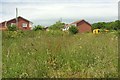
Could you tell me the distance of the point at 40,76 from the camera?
3689mm

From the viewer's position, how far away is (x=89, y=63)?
4.30 metres

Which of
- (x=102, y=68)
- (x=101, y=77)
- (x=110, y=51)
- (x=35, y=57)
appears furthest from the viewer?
(x=110, y=51)

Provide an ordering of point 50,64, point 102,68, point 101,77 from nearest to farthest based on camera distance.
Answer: point 101,77
point 102,68
point 50,64

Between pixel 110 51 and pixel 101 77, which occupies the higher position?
pixel 110 51

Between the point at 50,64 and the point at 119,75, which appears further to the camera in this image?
the point at 50,64

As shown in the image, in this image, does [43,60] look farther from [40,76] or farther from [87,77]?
[87,77]

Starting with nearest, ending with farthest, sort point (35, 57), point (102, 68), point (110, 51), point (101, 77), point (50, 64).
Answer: point (101, 77)
point (102, 68)
point (50, 64)
point (35, 57)
point (110, 51)

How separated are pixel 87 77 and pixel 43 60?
1100 mm

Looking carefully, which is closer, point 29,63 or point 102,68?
point 102,68

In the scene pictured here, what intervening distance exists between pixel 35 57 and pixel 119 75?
1.74 meters

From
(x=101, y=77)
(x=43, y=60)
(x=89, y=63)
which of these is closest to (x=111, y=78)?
(x=101, y=77)

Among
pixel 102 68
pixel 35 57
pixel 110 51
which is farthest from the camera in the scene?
pixel 110 51

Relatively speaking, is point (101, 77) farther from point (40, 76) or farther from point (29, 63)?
point (29, 63)

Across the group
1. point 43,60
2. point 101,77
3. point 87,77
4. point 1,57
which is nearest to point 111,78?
point 101,77
